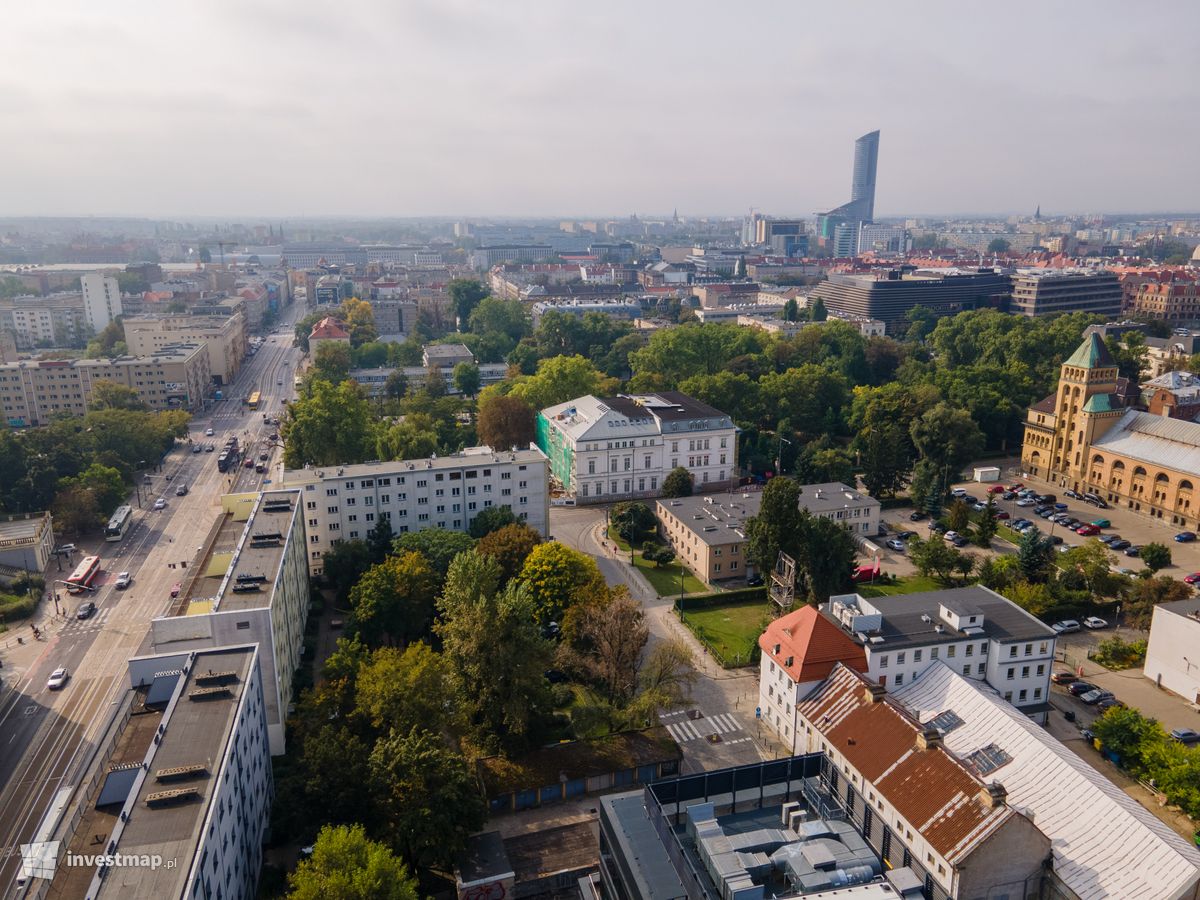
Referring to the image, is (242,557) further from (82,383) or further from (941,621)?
(82,383)

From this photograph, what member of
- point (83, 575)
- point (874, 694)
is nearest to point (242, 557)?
point (83, 575)

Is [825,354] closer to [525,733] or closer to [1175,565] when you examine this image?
[1175,565]

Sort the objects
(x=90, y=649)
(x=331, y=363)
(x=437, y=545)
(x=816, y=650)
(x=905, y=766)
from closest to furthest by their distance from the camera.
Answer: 1. (x=905, y=766)
2. (x=816, y=650)
3. (x=90, y=649)
4. (x=437, y=545)
5. (x=331, y=363)

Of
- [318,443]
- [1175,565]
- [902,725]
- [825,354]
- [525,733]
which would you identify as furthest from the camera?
[825,354]

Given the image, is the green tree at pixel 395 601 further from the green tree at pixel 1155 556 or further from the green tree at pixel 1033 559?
the green tree at pixel 1155 556

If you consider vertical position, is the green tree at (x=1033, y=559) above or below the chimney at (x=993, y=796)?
below

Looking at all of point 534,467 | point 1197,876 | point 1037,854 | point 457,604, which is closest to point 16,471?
point 534,467

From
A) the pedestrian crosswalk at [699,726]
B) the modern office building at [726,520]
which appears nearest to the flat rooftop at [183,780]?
the pedestrian crosswalk at [699,726]
